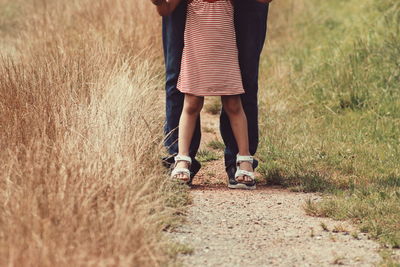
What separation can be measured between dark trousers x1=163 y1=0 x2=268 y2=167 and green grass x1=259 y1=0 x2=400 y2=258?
0.43 m

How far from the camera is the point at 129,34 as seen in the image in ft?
28.5

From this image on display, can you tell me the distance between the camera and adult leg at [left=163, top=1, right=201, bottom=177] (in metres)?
5.66

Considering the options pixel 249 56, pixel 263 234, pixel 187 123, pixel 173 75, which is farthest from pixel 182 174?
pixel 263 234

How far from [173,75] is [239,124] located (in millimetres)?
509

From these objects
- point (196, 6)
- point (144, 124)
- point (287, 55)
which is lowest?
point (287, 55)

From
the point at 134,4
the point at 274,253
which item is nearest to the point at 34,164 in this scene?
the point at 274,253

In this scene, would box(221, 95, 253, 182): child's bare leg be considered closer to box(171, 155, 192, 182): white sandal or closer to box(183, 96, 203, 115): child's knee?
box(183, 96, 203, 115): child's knee

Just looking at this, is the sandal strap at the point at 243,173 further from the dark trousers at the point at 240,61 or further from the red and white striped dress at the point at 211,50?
the red and white striped dress at the point at 211,50

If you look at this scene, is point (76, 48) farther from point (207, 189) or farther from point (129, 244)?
point (129, 244)

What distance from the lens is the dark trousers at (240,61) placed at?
5.64 metres

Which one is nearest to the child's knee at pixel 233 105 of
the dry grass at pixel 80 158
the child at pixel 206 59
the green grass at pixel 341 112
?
the child at pixel 206 59

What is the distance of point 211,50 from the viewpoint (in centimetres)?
555

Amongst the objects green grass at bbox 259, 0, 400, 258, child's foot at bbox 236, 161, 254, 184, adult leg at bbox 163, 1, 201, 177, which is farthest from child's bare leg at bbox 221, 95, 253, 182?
green grass at bbox 259, 0, 400, 258

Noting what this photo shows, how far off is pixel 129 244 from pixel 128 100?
7.87 ft
